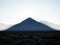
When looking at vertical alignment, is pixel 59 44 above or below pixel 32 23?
below

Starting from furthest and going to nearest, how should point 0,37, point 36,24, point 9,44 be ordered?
point 36,24 → point 0,37 → point 9,44

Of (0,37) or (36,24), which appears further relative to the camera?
(36,24)

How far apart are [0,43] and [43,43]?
184cm

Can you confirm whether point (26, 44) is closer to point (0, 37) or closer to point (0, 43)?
point (0, 43)

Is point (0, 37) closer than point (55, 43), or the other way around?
point (55, 43)

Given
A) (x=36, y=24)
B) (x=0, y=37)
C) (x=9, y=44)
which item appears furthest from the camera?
(x=36, y=24)

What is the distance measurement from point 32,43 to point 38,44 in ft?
0.88

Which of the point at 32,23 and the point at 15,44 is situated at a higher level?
the point at 32,23

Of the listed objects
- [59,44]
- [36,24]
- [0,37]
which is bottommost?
[59,44]

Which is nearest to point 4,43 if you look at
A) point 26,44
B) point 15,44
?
point 15,44

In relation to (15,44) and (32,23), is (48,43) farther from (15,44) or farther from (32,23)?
(32,23)

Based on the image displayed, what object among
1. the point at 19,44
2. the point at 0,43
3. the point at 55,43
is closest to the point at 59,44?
the point at 55,43

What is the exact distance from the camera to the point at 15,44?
203 inches

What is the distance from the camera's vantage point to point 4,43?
5.32m
